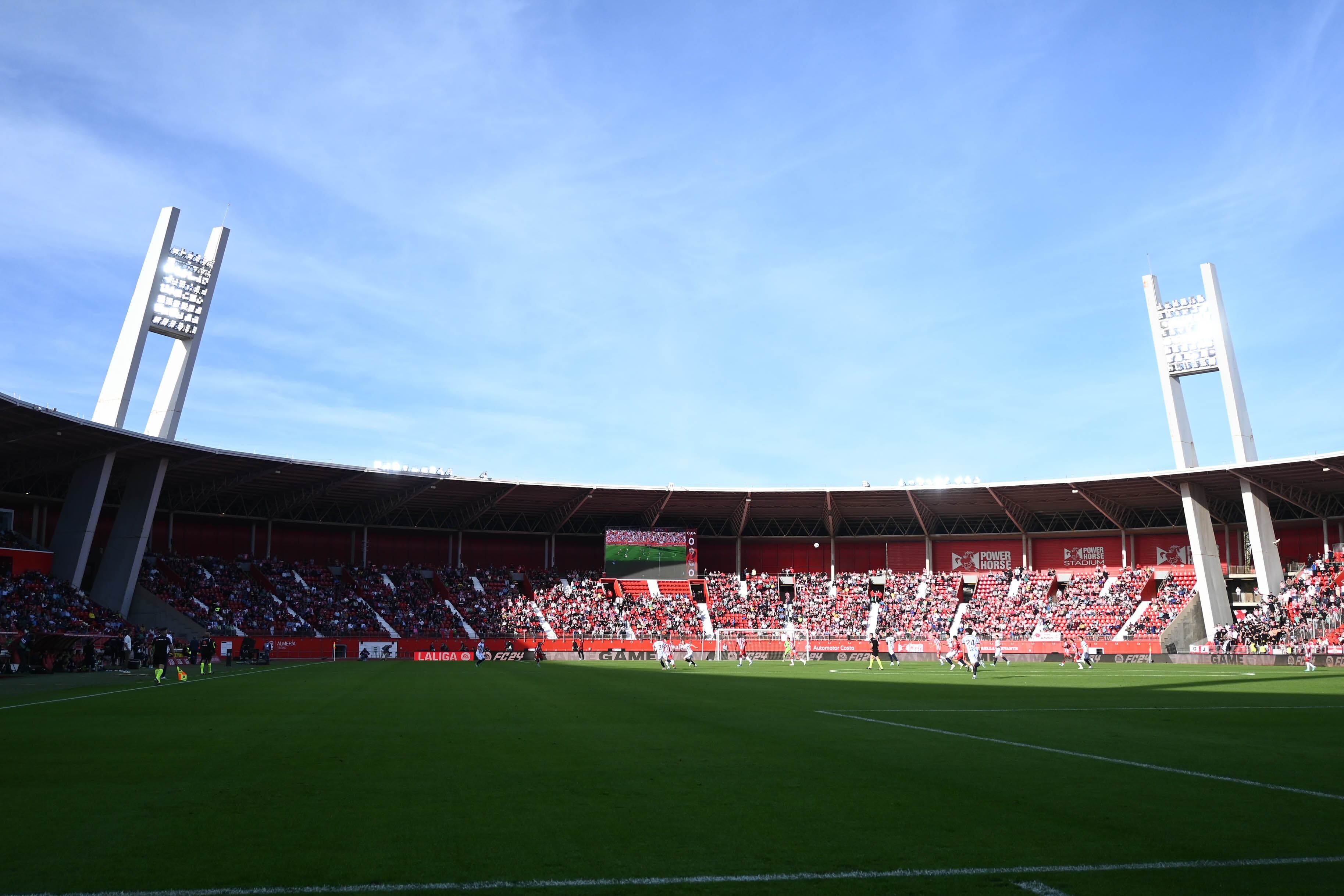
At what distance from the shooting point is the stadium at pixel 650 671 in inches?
276

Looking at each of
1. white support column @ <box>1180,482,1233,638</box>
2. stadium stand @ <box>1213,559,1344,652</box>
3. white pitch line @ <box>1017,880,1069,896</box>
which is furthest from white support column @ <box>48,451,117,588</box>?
white support column @ <box>1180,482,1233,638</box>

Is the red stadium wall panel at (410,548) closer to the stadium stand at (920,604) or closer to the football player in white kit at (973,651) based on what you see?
the stadium stand at (920,604)

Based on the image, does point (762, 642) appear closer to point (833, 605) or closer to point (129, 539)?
point (833, 605)

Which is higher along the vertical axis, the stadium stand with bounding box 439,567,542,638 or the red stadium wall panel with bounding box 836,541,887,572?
the red stadium wall panel with bounding box 836,541,887,572

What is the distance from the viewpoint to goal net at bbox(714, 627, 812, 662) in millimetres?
65500

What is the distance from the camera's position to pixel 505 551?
8400 cm

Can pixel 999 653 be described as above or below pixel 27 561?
below

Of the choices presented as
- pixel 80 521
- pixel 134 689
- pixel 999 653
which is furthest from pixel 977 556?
pixel 134 689

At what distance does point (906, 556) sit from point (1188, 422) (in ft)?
83.7

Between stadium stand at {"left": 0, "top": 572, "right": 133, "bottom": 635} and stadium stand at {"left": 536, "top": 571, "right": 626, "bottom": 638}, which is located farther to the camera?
stadium stand at {"left": 536, "top": 571, "right": 626, "bottom": 638}

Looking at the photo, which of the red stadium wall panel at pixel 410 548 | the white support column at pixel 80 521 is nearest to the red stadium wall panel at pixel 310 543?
the red stadium wall panel at pixel 410 548

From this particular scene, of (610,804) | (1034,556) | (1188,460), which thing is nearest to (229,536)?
(1034,556)

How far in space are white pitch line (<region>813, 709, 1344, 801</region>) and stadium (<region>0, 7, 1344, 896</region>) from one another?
0.10 meters

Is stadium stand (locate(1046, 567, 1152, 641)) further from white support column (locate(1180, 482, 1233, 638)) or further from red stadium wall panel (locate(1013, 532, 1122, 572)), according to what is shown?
white support column (locate(1180, 482, 1233, 638))
